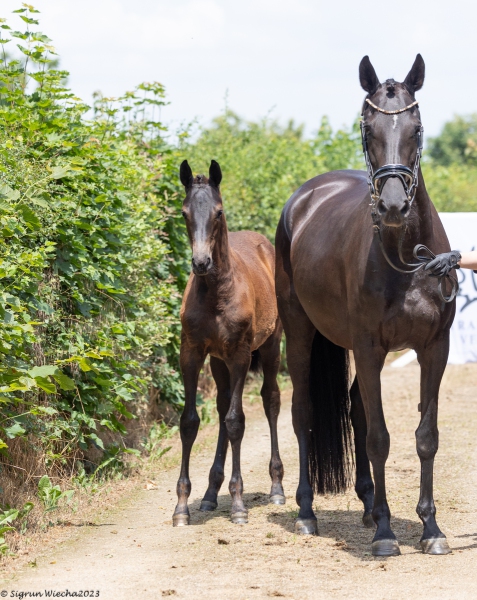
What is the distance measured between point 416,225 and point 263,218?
720cm

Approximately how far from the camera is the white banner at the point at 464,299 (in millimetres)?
11953

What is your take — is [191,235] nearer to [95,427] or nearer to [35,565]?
[95,427]

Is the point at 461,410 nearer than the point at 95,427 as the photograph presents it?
No

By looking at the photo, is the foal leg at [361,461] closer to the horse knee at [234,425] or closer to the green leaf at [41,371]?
the horse knee at [234,425]

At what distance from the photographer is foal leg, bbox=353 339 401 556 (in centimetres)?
506

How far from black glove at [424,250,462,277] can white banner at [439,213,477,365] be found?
730 cm

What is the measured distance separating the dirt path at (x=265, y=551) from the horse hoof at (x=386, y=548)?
0.05m

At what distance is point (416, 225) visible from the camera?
5.01 meters

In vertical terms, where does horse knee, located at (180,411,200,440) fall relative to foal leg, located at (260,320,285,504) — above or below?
below

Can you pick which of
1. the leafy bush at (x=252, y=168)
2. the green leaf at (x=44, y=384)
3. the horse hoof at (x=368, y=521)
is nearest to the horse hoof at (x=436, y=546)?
the horse hoof at (x=368, y=521)

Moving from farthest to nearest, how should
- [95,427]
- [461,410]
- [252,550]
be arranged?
[461,410], [95,427], [252,550]

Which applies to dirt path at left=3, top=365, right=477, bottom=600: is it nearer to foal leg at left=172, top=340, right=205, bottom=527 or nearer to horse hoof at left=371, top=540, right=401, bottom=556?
horse hoof at left=371, top=540, right=401, bottom=556

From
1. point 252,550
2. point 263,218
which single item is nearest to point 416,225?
point 252,550

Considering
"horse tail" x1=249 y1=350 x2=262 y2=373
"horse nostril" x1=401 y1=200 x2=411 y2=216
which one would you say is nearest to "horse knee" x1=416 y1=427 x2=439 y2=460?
"horse nostril" x1=401 y1=200 x2=411 y2=216
